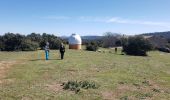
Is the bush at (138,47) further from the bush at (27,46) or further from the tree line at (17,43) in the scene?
the bush at (27,46)

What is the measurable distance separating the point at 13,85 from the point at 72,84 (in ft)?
9.38

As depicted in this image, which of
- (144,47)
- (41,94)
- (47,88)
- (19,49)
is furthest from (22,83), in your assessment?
(144,47)

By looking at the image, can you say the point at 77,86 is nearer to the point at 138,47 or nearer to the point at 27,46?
the point at 27,46

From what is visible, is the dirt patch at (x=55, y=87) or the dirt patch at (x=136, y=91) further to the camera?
the dirt patch at (x=55, y=87)

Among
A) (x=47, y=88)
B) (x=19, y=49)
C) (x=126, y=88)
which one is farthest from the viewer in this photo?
(x=19, y=49)

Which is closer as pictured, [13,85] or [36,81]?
[13,85]

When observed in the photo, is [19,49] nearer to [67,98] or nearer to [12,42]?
[12,42]

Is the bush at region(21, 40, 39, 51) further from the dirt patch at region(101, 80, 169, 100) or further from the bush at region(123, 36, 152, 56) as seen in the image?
the dirt patch at region(101, 80, 169, 100)

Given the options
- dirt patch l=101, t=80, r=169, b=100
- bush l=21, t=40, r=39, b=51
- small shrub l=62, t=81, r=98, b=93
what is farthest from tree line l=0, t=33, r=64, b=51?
small shrub l=62, t=81, r=98, b=93

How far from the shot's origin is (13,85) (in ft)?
51.7

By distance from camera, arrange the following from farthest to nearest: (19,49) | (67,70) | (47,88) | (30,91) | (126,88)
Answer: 1. (19,49)
2. (67,70)
3. (126,88)
4. (47,88)
5. (30,91)

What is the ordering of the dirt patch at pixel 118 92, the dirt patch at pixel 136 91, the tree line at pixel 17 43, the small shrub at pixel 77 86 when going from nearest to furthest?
the dirt patch at pixel 118 92 < the dirt patch at pixel 136 91 < the small shrub at pixel 77 86 < the tree line at pixel 17 43

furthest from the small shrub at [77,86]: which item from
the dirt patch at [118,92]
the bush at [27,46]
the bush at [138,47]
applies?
the bush at [138,47]

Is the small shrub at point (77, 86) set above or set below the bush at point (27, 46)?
below
